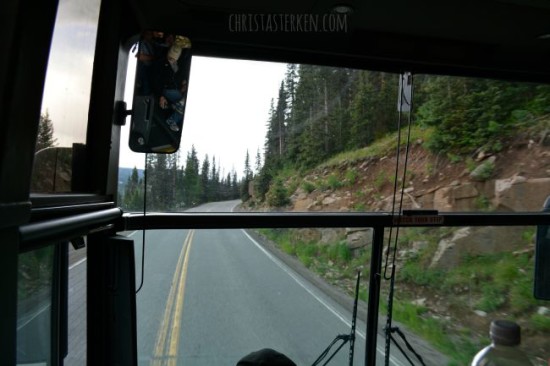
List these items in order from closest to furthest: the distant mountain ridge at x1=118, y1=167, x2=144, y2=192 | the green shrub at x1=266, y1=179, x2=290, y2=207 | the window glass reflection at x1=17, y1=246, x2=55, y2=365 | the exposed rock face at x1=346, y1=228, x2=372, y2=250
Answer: the window glass reflection at x1=17, y1=246, x2=55, y2=365
the distant mountain ridge at x1=118, y1=167, x2=144, y2=192
the green shrub at x1=266, y1=179, x2=290, y2=207
the exposed rock face at x1=346, y1=228, x2=372, y2=250

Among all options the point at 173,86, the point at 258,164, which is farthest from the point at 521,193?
the point at 173,86

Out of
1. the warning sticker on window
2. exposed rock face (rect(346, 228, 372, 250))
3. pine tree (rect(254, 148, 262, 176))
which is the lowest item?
exposed rock face (rect(346, 228, 372, 250))

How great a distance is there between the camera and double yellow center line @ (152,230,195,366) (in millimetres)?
2318

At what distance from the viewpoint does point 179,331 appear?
7.68 ft

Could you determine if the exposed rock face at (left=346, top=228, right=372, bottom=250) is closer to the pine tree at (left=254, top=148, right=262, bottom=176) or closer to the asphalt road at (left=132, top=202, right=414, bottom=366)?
the asphalt road at (left=132, top=202, right=414, bottom=366)

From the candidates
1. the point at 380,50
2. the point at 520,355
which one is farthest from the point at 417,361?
the point at 380,50

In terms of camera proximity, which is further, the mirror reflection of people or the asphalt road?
the asphalt road

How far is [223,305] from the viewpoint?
2416 millimetres

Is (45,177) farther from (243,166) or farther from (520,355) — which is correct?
(520,355)

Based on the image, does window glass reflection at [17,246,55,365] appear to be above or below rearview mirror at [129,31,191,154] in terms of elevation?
below

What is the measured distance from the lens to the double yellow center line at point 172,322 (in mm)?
2318

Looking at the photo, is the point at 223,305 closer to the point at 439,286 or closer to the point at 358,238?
the point at 358,238

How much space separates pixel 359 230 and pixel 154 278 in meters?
1.41

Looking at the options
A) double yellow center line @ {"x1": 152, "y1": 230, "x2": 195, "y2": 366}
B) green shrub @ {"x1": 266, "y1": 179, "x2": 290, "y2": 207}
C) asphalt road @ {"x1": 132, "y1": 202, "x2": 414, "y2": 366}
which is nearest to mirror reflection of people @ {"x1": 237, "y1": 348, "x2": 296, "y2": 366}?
asphalt road @ {"x1": 132, "y1": 202, "x2": 414, "y2": 366}
